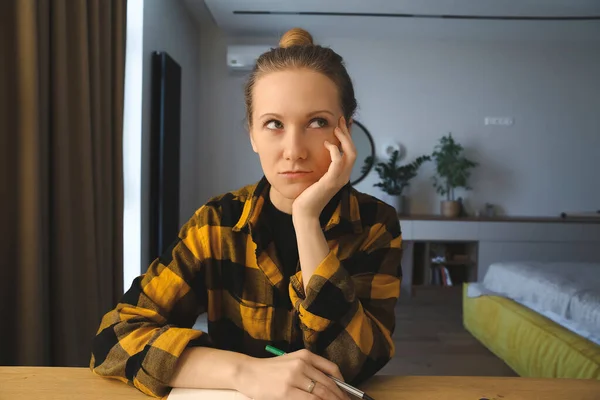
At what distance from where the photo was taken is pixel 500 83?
4574 mm

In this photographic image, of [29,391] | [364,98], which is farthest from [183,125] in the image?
[29,391]

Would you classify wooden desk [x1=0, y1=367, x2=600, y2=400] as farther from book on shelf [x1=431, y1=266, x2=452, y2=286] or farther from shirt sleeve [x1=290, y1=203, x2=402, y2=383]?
book on shelf [x1=431, y1=266, x2=452, y2=286]

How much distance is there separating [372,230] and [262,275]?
235mm

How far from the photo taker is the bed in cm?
199

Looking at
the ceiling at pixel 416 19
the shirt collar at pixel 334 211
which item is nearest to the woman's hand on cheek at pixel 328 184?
the shirt collar at pixel 334 211

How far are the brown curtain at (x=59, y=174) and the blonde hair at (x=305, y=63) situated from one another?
2.78 ft

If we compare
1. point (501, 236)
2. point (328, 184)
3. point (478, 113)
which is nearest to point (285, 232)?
point (328, 184)

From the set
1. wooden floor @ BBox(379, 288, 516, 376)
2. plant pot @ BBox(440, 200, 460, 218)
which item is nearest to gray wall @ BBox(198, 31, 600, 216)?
plant pot @ BBox(440, 200, 460, 218)

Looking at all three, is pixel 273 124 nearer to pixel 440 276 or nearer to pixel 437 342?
pixel 437 342

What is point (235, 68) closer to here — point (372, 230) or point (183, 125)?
point (183, 125)

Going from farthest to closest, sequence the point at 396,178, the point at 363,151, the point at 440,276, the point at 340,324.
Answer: the point at 363,151
the point at 396,178
the point at 440,276
the point at 340,324

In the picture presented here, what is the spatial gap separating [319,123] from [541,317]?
2.08m

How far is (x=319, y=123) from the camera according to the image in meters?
0.80

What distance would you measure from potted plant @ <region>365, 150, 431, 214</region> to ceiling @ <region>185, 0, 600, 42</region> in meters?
1.16
